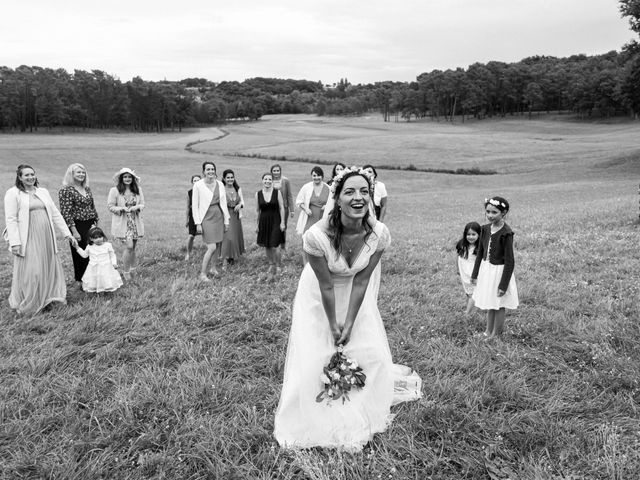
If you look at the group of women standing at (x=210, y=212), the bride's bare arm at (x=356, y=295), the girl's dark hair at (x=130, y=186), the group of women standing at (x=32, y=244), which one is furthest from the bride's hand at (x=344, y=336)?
the girl's dark hair at (x=130, y=186)

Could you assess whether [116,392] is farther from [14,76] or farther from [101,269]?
[14,76]

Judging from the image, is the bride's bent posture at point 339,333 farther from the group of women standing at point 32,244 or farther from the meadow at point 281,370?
the group of women standing at point 32,244

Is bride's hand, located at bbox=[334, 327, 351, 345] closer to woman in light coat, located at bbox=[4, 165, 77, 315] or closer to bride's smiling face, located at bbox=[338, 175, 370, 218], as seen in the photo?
bride's smiling face, located at bbox=[338, 175, 370, 218]

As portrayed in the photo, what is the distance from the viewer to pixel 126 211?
10047mm

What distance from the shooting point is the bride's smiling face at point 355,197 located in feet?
13.5

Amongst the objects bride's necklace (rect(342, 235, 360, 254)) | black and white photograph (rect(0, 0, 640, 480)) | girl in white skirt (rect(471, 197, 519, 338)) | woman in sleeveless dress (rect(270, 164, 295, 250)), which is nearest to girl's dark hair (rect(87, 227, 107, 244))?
black and white photograph (rect(0, 0, 640, 480))

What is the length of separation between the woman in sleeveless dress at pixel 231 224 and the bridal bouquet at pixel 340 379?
269 inches

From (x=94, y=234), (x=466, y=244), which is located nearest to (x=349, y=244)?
(x=466, y=244)

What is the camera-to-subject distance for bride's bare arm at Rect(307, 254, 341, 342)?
4180mm

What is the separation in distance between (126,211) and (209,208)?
1884mm

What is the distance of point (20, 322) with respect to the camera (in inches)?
265

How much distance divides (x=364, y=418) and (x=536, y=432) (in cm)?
156

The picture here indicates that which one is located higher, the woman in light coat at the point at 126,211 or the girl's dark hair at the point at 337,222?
the girl's dark hair at the point at 337,222

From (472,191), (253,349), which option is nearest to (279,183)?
(253,349)
